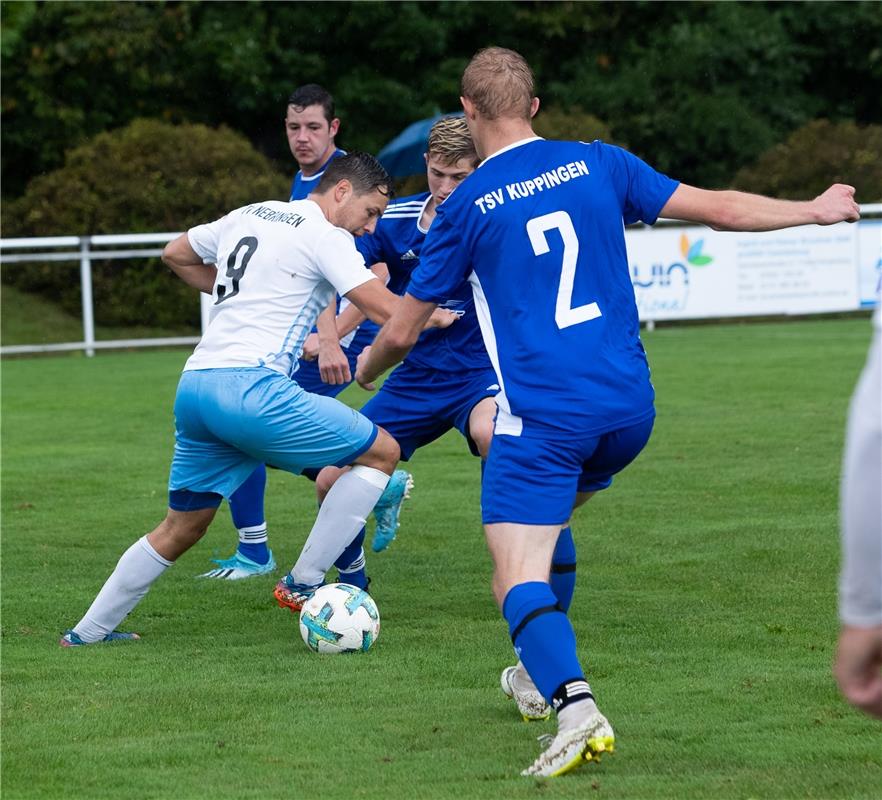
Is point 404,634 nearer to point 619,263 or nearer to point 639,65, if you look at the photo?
point 619,263

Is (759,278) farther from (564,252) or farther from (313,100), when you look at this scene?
(564,252)

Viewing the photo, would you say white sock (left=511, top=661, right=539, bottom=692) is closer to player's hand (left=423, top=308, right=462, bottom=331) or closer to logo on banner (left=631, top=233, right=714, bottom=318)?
player's hand (left=423, top=308, right=462, bottom=331)

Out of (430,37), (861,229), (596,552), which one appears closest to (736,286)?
(861,229)

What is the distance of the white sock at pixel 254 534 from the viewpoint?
7.29 metres

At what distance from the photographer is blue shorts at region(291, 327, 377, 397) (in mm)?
7426

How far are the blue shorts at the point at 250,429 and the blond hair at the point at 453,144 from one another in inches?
43.0

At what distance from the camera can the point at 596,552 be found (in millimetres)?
7512

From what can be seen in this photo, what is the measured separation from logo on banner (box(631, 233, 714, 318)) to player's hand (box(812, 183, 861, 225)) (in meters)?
16.0

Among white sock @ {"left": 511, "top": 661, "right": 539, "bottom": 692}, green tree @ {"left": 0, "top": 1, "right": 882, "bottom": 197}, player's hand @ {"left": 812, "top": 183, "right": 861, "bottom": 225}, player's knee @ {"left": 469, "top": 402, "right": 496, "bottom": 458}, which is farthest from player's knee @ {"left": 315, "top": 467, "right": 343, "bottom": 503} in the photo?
green tree @ {"left": 0, "top": 1, "right": 882, "bottom": 197}

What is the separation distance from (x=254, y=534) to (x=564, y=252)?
3449mm

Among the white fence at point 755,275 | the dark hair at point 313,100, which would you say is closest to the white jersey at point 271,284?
the dark hair at point 313,100

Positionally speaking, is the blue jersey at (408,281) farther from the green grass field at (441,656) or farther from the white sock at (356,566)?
the green grass field at (441,656)

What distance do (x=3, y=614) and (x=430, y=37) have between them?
79.6 feet

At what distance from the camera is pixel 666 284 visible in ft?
68.1
